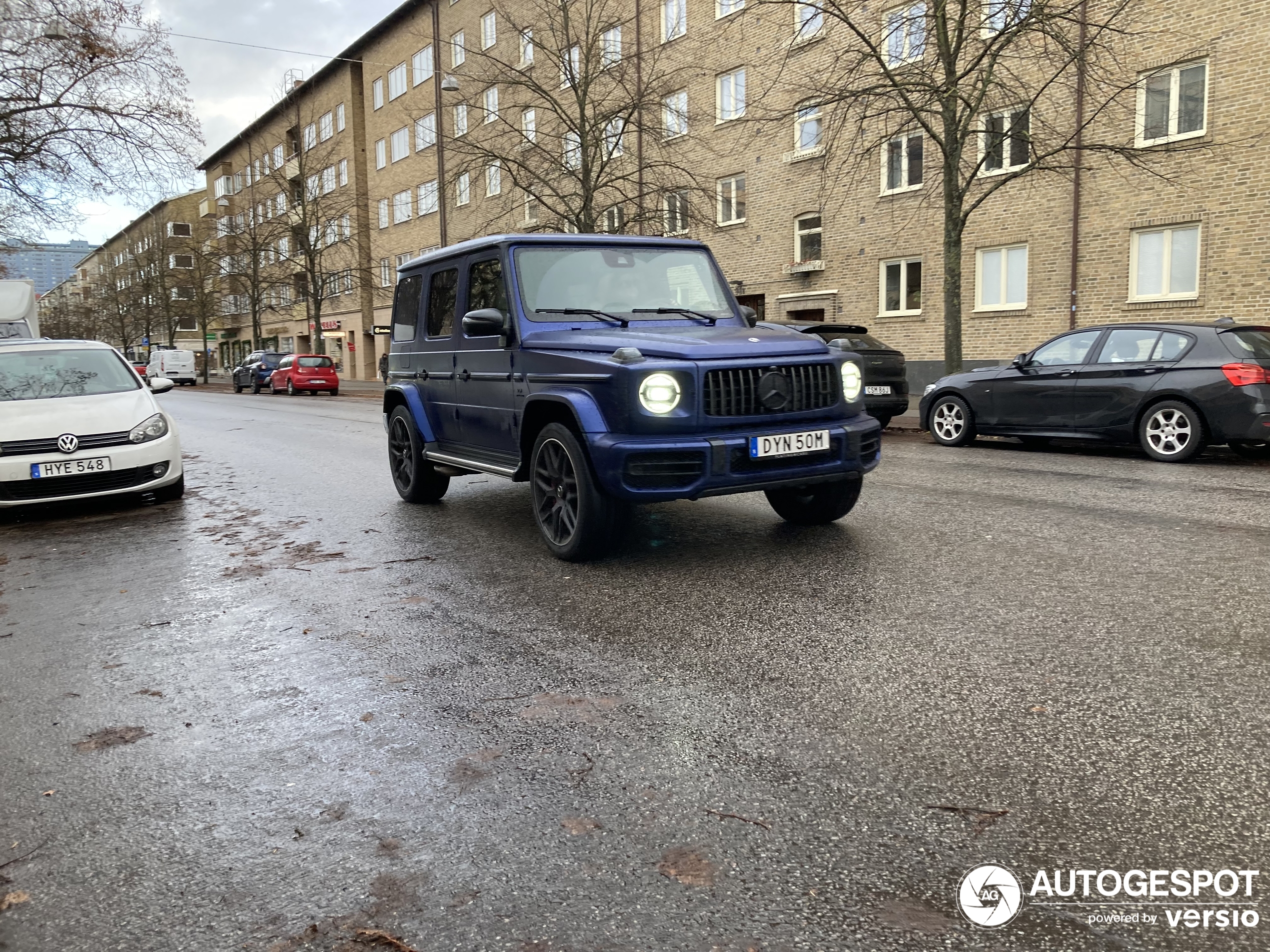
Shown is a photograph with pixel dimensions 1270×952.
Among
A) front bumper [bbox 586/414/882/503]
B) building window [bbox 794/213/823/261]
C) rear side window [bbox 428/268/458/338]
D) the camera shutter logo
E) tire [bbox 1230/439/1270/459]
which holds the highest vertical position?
building window [bbox 794/213/823/261]

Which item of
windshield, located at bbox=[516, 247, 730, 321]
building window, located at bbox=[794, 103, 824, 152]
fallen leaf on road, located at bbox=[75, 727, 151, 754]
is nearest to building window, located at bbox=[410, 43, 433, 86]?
building window, located at bbox=[794, 103, 824, 152]

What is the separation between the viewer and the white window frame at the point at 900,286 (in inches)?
953

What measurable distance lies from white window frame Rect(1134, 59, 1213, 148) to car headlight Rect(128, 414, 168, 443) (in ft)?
58.7

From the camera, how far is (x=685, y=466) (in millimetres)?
5348

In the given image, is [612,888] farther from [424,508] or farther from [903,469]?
[903,469]

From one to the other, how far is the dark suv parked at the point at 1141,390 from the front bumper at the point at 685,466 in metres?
6.64

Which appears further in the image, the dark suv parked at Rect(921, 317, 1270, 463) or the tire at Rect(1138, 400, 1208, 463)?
the tire at Rect(1138, 400, 1208, 463)

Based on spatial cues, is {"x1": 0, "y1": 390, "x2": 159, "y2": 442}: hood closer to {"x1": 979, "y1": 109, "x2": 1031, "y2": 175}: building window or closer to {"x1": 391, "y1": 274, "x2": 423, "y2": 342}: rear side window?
{"x1": 391, "y1": 274, "x2": 423, "y2": 342}: rear side window

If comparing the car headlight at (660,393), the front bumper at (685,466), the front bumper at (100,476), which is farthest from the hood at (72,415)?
the car headlight at (660,393)

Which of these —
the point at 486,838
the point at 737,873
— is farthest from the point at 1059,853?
the point at 486,838

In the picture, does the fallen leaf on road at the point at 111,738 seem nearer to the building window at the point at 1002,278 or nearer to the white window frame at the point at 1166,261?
the white window frame at the point at 1166,261

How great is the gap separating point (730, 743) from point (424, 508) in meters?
5.50

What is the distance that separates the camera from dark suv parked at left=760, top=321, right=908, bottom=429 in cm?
1450

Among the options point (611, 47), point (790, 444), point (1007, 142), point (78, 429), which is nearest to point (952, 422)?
point (790, 444)
